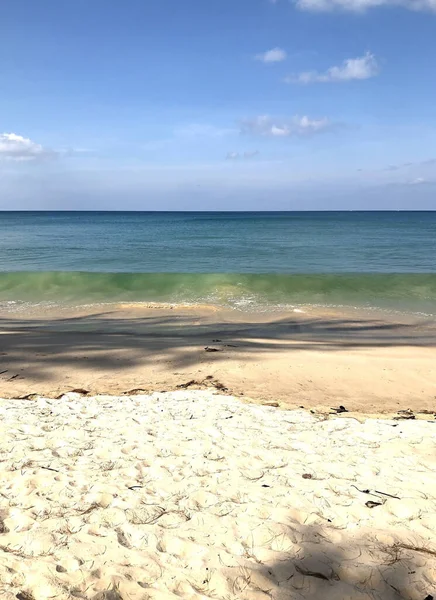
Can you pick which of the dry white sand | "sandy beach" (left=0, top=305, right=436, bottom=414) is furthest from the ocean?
the dry white sand

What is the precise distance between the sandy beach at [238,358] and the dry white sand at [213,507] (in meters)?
1.33

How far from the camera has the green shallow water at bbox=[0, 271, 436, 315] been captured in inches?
598

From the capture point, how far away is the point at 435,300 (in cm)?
1516

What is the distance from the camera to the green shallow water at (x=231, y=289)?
15180 mm

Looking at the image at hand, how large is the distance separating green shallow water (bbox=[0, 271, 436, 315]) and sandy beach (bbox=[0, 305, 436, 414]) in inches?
112

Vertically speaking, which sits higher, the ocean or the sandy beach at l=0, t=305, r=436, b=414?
the ocean

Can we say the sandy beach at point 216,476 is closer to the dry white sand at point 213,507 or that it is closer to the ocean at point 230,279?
the dry white sand at point 213,507

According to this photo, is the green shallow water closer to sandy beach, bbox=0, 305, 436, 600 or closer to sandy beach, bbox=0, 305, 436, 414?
sandy beach, bbox=0, 305, 436, 414

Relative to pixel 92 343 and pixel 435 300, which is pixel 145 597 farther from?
pixel 435 300

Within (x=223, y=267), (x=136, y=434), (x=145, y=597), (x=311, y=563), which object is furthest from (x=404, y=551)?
(x=223, y=267)

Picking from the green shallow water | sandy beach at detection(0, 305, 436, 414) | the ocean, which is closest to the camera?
sandy beach at detection(0, 305, 436, 414)

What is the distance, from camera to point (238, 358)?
8102mm

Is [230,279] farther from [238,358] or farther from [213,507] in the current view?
[213,507]

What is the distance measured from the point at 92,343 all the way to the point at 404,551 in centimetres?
727
